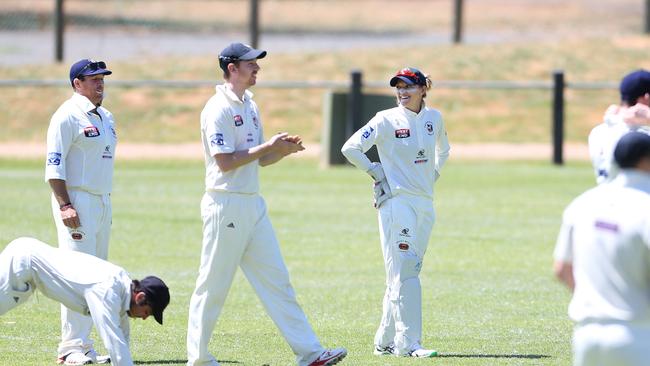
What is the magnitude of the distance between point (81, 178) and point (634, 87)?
4294 mm

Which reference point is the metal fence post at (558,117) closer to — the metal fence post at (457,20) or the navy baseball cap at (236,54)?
the metal fence post at (457,20)

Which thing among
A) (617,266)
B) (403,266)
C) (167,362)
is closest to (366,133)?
(403,266)

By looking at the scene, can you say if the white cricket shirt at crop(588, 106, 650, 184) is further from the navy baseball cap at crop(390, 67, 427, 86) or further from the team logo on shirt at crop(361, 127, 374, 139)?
the team logo on shirt at crop(361, 127, 374, 139)

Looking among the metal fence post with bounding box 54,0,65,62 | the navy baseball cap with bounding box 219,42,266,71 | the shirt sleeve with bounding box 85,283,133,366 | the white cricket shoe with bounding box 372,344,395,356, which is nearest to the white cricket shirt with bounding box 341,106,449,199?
the white cricket shoe with bounding box 372,344,395,356

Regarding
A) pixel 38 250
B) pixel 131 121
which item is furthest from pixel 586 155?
pixel 38 250

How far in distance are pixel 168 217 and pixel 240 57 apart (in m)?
10.9

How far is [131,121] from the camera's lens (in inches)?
1396

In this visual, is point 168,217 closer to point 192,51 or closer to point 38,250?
point 38,250

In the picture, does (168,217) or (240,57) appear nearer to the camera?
(240,57)

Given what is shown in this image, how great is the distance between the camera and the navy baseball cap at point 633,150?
21.9ft

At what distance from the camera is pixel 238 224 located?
960 centimetres

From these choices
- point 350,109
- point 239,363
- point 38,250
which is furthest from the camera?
point 350,109

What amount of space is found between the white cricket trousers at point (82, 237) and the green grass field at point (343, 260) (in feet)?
0.96

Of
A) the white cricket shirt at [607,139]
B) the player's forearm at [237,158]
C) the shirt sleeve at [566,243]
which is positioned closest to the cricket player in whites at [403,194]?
the player's forearm at [237,158]
